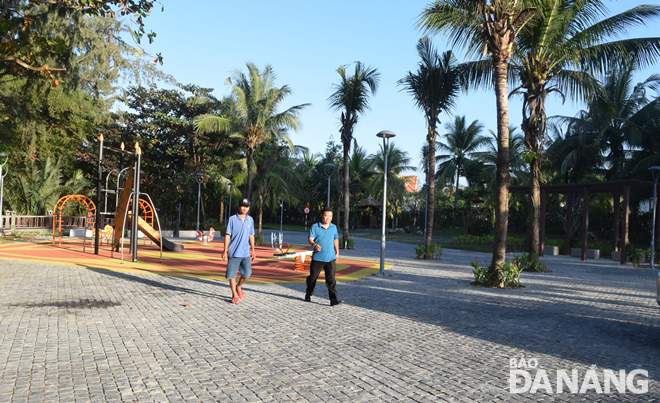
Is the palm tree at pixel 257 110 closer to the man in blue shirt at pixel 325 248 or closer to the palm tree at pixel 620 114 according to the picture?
the man in blue shirt at pixel 325 248

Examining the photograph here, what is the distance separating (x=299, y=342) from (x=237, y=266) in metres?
2.53

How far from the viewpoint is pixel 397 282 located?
12.1 metres

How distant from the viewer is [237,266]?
805 centimetres

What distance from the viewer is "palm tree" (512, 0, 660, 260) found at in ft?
49.1

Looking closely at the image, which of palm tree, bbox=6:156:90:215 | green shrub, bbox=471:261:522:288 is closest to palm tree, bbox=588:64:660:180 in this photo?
green shrub, bbox=471:261:522:288

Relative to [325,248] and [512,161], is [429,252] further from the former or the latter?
[512,161]

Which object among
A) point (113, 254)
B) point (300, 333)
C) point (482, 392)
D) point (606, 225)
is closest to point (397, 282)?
point (300, 333)

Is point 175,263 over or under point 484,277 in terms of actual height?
under

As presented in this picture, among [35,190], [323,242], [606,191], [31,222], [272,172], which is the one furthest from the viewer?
[272,172]

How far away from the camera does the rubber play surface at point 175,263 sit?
490 inches

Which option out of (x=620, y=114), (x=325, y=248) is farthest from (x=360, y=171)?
(x=325, y=248)

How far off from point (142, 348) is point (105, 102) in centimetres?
2770

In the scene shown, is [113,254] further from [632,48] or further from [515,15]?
[632,48]

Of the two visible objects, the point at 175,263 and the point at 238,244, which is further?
the point at 175,263
